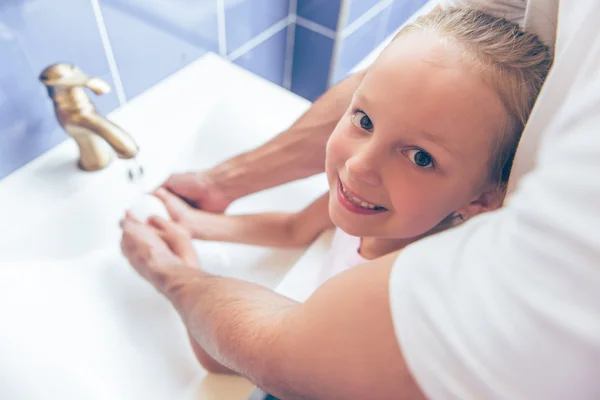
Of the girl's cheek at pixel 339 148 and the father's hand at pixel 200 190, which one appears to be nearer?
the girl's cheek at pixel 339 148

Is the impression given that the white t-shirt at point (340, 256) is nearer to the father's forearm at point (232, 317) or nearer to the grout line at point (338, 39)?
the father's forearm at point (232, 317)

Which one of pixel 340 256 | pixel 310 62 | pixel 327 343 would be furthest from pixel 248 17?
pixel 327 343

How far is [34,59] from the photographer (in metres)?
0.57

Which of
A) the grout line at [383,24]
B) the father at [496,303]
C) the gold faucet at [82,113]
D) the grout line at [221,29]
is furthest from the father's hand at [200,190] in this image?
the grout line at [383,24]

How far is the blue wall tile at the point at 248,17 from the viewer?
0.85 meters

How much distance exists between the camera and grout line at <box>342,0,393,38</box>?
1109mm

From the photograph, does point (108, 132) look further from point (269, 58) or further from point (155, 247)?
point (269, 58)

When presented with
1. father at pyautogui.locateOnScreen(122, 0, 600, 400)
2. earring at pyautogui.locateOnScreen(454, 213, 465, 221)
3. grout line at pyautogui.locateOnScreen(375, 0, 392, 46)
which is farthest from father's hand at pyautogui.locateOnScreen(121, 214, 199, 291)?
grout line at pyautogui.locateOnScreen(375, 0, 392, 46)

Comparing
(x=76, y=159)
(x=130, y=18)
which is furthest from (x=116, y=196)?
(x=130, y=18)

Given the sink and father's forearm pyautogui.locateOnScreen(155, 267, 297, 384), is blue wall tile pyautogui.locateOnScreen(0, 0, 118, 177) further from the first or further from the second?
father's forearm pyautogui.locateOnScreen(155, 267, 297, 384)

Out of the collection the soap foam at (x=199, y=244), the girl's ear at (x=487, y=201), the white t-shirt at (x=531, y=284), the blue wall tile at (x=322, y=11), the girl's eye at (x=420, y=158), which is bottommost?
the soap foam at (x=199, y=244)

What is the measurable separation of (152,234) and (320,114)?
31cm

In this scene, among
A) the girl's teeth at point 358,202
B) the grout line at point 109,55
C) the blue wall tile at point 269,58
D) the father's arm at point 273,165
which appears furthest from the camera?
the blue wall tile at point 269,58

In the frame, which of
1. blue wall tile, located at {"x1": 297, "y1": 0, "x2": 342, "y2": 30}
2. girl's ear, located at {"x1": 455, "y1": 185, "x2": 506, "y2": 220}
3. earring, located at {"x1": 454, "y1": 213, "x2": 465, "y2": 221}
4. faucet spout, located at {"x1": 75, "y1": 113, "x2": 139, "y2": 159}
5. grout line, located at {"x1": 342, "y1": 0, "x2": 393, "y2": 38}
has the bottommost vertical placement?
grout line, located at {"x1": 342, "y1": 0, "x2": 393, "y2": 38}
